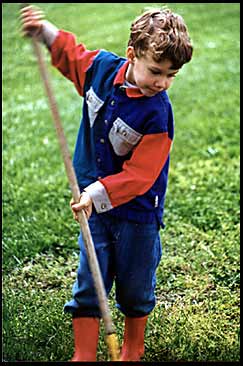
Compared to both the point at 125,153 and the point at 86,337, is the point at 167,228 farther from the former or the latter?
the point at 125,153

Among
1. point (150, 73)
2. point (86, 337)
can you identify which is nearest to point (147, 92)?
point (150, 73)

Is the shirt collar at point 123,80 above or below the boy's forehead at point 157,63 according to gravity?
below

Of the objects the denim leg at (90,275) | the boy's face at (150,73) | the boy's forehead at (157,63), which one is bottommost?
the denim leg at (90,275)

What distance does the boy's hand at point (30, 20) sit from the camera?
9.50 feet

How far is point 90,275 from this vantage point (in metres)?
3.20

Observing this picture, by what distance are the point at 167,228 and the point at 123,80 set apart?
2.04 metres

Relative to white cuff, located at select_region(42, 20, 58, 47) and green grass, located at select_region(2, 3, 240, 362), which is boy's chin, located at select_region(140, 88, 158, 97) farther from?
green grass, located at select_region(2, 3, 240, 362)

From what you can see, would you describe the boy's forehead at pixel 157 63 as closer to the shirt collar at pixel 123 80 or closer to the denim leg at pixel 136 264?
the shirt collar at pixel 123 80

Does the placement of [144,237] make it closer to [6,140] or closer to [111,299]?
[111,299]

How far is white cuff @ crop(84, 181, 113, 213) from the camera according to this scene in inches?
117

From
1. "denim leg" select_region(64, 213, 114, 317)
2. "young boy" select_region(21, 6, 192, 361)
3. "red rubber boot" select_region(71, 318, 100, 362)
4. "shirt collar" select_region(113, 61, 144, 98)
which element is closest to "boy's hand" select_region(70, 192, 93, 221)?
"young boy" select_region(21, 6, 192, 361)

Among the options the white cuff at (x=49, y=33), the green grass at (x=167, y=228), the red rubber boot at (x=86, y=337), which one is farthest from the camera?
the green grass at (x=167, y=228)

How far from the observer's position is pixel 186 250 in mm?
4633

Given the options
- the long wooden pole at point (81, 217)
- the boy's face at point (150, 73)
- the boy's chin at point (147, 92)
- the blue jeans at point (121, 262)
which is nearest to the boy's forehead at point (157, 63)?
the boy's face at point (150, 73)
